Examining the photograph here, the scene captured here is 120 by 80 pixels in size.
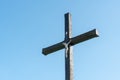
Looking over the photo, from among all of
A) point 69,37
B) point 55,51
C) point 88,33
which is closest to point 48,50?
point 55,51

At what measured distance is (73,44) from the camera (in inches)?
373

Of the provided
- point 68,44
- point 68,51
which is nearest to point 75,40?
point 68,44

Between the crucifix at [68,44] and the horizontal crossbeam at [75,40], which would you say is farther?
the horizontal crossbeam at [75,40]

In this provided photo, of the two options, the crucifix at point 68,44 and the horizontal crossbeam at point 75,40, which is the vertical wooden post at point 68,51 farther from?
the horizontal crossbeam at point 75,40

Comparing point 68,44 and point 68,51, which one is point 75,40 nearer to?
point 68,44

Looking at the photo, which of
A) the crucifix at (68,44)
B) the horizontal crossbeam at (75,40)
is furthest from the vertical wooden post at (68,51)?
the horizontal crossbeam at (75,40)

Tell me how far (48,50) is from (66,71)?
1.58 metres

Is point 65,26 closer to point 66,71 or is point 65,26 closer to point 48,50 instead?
point 48,50

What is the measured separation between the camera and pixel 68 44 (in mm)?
9430

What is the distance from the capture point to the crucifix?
872 cm

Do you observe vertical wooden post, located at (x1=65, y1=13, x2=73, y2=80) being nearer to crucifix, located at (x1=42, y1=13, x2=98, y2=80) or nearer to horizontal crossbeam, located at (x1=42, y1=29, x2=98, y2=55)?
crucifix, located at (x1=42, y1=13, x2=98, y2=80)

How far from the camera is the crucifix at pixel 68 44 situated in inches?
343

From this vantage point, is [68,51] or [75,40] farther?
[75,40]

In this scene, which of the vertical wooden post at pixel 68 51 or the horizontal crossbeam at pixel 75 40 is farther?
the horizontal crossbeam at pixel 75 40
